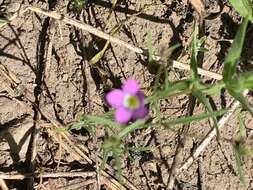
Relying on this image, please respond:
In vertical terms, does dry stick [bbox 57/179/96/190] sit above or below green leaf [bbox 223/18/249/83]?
below

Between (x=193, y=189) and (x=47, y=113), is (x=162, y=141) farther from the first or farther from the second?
(x=47, y=113)

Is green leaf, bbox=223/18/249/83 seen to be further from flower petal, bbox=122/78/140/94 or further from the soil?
the soil

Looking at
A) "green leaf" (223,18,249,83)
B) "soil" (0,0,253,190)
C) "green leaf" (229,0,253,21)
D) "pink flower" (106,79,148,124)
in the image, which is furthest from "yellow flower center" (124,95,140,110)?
"green leaf" (229,0,253,21)

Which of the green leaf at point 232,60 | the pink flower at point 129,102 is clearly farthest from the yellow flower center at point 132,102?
the green leaf at point 232,60

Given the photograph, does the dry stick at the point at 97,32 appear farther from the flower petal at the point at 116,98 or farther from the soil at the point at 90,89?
the flower petal at the point at 116,98

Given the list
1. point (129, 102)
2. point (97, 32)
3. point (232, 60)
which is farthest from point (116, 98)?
point (97, 32)

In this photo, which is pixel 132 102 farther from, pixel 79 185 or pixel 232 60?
pixel 79 185

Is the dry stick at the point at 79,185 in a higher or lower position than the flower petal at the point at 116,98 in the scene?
lower

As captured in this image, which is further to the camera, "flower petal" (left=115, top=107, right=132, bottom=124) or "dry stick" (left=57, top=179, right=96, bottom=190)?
"dry stick" (left=57, top=179, right=96, bottom=190)
